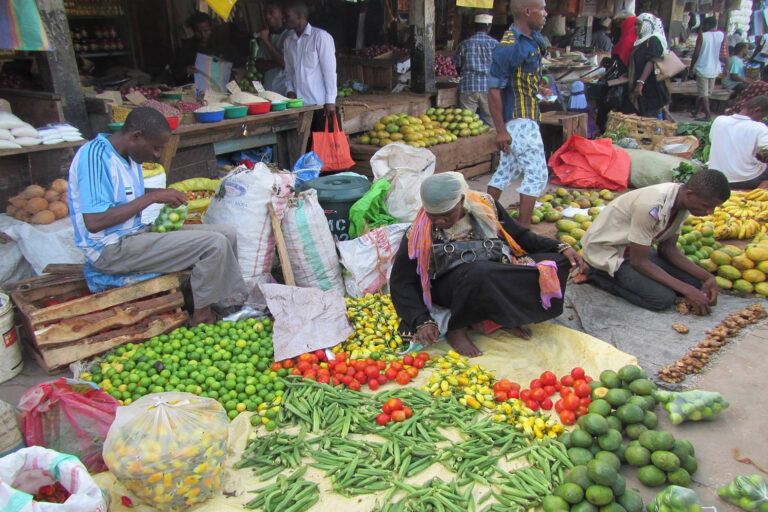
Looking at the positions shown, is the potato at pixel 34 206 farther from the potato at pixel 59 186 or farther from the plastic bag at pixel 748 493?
the plastic bag at pixel 748 493

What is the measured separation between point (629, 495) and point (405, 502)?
959 mm

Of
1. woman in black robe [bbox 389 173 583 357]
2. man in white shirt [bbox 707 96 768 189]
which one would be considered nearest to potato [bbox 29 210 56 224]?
woman in black robe [bbox 389 173 583 357]

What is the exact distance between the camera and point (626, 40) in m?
10.1

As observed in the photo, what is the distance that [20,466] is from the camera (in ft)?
7.22

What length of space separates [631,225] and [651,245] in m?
0.38

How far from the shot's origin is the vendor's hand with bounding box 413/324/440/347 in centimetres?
349

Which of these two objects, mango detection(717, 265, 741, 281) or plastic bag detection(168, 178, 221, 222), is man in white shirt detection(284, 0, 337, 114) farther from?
mango detection(717, 265, 741, 281)

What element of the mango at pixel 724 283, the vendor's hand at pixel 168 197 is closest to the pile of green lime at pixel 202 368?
the vendor's hand at pixel 168 197

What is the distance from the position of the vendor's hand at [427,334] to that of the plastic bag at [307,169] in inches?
90.2

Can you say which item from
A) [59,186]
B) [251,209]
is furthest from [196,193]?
[59,186]

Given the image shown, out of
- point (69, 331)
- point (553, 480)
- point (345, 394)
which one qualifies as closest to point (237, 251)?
point (69, 331)

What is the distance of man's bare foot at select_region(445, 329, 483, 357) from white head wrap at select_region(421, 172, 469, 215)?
36.7 inches

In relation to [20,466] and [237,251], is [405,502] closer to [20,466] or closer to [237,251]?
[20,466]

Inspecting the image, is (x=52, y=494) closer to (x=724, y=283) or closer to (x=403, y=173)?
(x=403, y=173)
